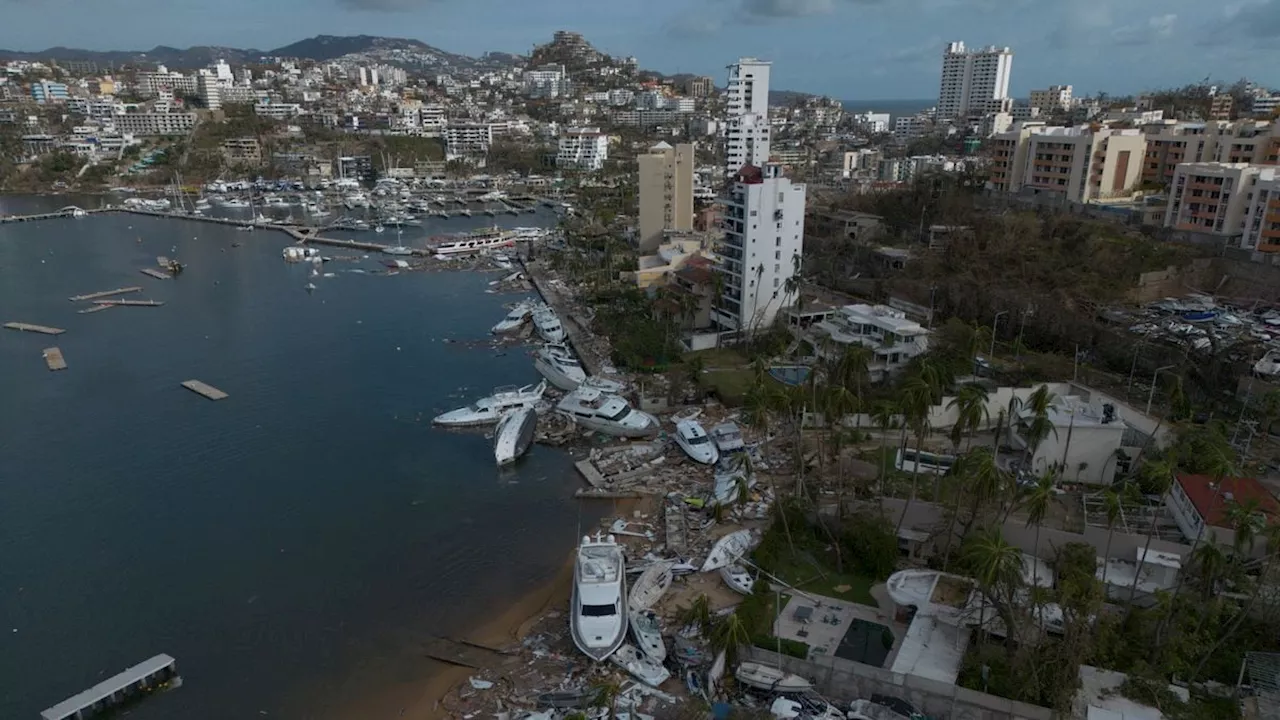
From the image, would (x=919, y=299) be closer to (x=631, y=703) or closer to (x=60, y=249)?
(x=631, y=703)

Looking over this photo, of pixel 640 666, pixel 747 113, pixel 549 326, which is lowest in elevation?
pixel 640 666

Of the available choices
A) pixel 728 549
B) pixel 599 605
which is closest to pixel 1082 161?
pixel 728 549

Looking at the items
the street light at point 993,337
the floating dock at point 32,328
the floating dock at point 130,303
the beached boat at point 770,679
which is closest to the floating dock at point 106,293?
the floating dock at point 130,303

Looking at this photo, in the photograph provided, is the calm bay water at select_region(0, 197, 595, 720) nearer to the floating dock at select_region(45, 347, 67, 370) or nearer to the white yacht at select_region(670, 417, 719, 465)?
the floating dock at select_region(45, 347, 67, 370)

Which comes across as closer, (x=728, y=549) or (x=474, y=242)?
(x=728, y=549)

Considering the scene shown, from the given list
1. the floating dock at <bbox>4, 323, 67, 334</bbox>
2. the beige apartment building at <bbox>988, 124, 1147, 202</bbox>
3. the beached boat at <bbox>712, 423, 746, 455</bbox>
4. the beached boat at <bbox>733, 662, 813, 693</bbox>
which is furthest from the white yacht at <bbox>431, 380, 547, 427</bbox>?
the beige apartment building at <bbox>988, 124, 1147, 202</bbox>

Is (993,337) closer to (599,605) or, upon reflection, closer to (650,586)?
(650,586)

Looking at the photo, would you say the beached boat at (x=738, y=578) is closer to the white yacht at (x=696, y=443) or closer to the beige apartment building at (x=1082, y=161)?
the white yacht at (x=696, y=443)
